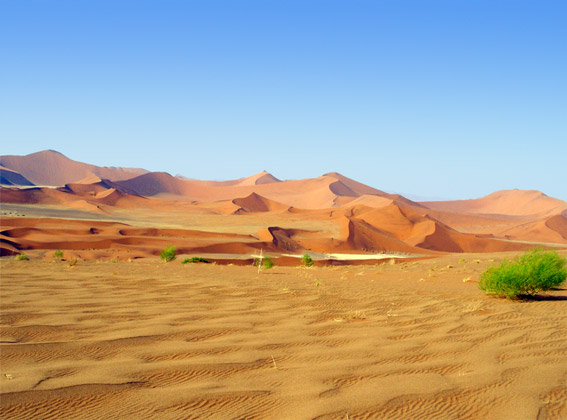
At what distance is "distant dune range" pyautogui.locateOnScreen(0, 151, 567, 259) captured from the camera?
118 feet

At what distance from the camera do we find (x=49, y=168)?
16262 centimetres

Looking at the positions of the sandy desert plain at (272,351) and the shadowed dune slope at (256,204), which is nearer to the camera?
the sandy desert plain at (272,351)

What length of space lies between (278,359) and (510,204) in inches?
5896

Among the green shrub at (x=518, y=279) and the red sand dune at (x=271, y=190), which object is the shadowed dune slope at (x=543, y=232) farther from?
the green shrub at (x=518, y=279)

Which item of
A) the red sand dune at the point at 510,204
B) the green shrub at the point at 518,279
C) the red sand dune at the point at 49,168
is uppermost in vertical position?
the red sand dune at the point at 49,168

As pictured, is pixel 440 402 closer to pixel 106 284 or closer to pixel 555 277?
pixel 555 277

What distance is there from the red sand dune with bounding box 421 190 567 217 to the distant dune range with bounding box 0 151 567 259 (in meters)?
0.28

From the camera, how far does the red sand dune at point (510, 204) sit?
12962 cm

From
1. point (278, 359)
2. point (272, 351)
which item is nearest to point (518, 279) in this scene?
point (272, 351)

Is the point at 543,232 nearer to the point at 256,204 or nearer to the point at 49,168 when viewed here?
the point at 256,204

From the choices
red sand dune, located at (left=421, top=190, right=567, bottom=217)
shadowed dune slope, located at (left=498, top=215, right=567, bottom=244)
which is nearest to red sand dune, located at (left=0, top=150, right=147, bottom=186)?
red sand dune, located at (left=421, top=190, right=567, bottom=217)

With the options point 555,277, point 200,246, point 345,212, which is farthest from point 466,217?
point 555,277

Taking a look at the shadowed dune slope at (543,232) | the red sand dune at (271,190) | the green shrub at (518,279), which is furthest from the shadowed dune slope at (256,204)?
the green shrub at (518,279)

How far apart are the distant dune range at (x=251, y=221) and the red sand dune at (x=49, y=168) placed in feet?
1.41
